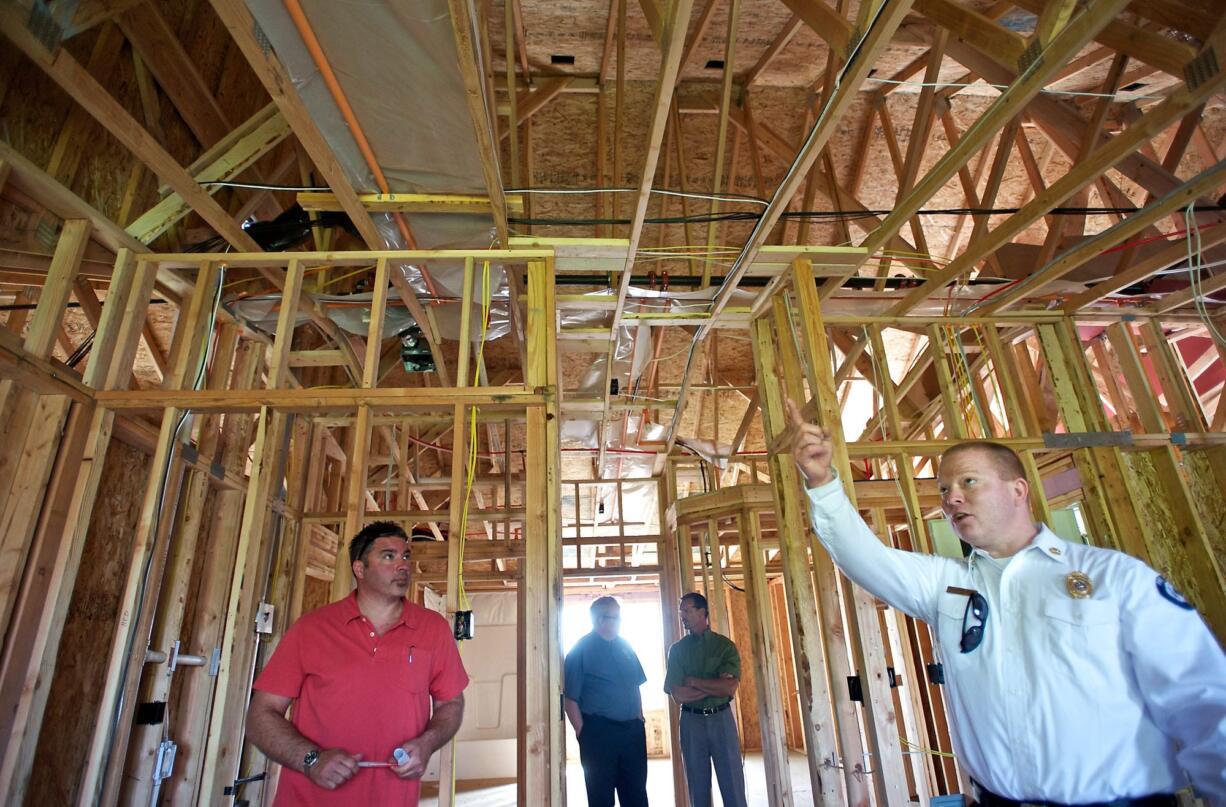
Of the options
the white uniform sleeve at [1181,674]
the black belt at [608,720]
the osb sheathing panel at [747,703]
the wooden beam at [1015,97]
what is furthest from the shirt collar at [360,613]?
the osb sheathing panel at [747,703]

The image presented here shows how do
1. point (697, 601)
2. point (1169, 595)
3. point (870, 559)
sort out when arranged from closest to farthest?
point (1169, 595) → point (870, 559) → point (697, 601)

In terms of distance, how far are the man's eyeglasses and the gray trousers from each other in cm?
326

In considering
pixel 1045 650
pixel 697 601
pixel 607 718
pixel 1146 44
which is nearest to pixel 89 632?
pixel 607 718

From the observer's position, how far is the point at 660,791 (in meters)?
8.48

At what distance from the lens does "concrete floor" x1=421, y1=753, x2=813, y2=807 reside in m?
7.59

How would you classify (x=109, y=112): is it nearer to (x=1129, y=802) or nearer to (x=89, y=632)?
(x=89, y=632)

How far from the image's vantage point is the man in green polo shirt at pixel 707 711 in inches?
179

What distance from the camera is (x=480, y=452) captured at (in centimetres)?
917

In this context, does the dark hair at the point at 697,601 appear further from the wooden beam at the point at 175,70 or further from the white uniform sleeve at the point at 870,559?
the wooden beam at the point at 175,70

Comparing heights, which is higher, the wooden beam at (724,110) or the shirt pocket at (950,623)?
the wooden beam at (724,110)

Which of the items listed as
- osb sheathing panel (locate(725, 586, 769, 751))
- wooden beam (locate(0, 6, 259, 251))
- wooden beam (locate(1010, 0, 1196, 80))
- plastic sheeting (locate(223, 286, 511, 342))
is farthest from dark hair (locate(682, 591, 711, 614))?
osb sheathing panel (locate(725, 586, 769, 751))

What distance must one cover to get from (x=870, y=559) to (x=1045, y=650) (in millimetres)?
457

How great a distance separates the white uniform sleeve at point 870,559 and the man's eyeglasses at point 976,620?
0.12 meters

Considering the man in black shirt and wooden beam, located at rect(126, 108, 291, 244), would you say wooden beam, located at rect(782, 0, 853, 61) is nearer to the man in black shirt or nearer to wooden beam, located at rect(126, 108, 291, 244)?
wooden beam, located at rect(126, 108, 291, 244)
